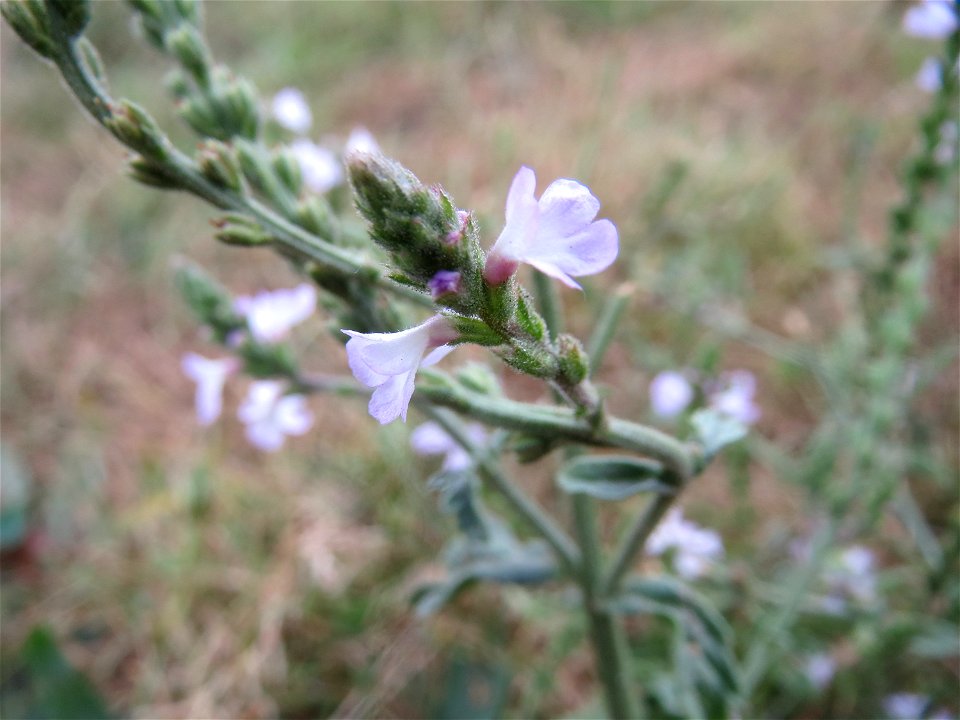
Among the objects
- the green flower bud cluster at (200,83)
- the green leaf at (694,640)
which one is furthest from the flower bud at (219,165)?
the green leaf at (694,640)

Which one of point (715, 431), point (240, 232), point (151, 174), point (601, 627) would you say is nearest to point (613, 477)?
point (715, 431)

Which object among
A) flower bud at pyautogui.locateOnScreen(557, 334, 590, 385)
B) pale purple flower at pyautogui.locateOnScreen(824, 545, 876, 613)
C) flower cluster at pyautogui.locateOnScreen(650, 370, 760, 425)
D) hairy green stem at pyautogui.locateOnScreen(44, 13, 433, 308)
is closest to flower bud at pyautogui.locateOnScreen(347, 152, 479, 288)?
flower bud at pyautogui.locateOnScreen(557, 334, 590, 385)

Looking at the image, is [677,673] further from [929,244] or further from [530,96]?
[530,96]

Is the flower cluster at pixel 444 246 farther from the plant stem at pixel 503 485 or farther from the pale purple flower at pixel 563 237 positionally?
the plant stem at pixel 503 485

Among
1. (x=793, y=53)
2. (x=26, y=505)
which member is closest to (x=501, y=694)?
(x=26, y=505)

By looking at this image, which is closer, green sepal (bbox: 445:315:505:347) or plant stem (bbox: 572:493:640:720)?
green sepal (bbox: 445:315:505:347)

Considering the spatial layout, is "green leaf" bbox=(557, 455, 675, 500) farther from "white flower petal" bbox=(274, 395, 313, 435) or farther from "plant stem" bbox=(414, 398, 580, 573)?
"white flower petal" bbox=(274, 395, 313, 435)

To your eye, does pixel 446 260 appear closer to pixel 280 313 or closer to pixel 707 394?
pixel 280 313

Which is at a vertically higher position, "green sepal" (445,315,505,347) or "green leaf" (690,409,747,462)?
"green sepal" (445,315,505,347)
